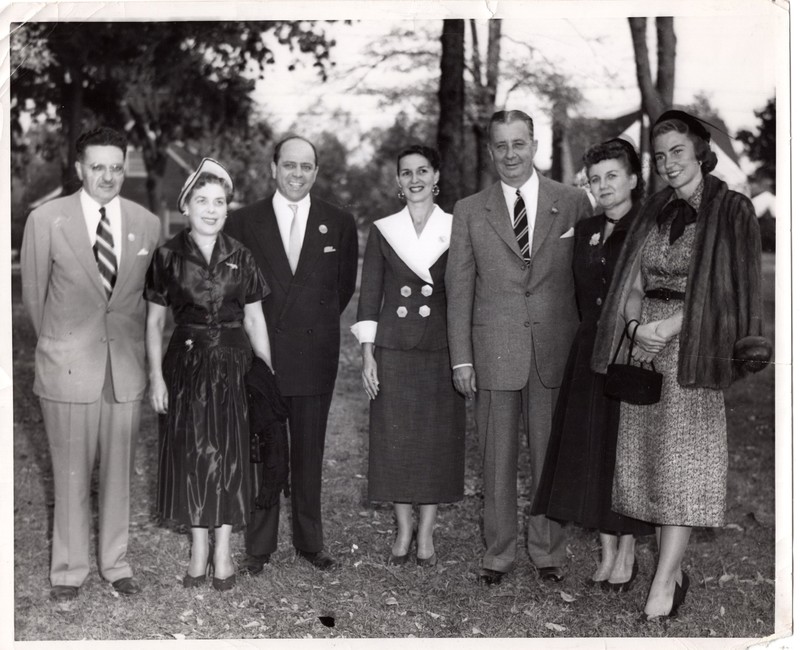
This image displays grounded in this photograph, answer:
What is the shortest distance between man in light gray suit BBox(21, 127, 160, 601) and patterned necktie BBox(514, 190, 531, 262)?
190 cm

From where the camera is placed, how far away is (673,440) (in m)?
4.02

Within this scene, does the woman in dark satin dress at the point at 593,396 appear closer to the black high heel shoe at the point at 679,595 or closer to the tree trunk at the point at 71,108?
the black high heel shoe at the point at 679,595

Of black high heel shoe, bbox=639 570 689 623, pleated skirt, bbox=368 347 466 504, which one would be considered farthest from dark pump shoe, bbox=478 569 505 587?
black high heel shoe, bbox=639 570 689 623

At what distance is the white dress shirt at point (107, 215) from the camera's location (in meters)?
4.43

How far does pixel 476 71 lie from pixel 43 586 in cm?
421

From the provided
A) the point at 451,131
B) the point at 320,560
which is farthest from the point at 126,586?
the point at 451,131

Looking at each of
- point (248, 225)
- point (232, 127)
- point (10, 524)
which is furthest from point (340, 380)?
point (10, 524)

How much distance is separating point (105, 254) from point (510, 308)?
2.08 metres

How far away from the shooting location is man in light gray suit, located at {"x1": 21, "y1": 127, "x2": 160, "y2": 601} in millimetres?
4387

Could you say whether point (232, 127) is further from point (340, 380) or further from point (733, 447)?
point (733, 447)

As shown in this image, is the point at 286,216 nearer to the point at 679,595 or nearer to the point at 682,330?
the point at 682,330

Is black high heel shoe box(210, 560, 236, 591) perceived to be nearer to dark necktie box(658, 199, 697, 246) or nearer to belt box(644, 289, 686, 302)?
belt box(644, 289, 686, 302)

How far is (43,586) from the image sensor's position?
4.56 metres

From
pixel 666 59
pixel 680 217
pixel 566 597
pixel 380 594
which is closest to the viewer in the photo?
pixel 680 217
